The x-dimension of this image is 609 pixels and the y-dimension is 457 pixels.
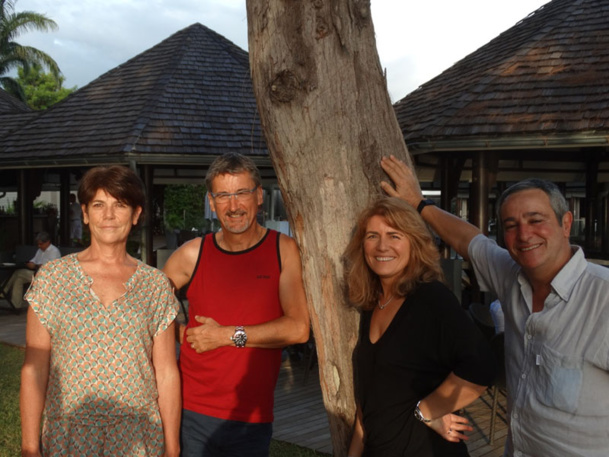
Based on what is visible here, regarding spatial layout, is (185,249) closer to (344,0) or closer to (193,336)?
(193,336)

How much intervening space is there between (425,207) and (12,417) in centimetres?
486

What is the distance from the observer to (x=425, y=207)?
8.96 ft

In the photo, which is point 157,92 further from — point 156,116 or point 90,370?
point 90,370

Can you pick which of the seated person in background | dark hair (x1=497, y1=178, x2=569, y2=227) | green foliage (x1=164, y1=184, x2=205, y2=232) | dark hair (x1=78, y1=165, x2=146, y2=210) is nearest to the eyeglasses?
dark hair (x1=78, y1=165, x2=146, y2=210)

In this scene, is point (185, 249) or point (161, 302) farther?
point (185, 249)

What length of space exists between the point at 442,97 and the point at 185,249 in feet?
25.9

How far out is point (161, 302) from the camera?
8.63 feet

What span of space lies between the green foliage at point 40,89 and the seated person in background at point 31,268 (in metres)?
41.9

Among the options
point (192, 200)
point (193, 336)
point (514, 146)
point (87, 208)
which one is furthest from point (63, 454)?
point (192, 200)

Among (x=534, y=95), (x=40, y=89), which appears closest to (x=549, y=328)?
(x=534, y=95)

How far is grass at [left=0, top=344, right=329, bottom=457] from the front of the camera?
5088 mm

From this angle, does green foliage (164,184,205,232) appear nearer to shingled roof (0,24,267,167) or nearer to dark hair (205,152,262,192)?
shingled roof (0,24,267,167)

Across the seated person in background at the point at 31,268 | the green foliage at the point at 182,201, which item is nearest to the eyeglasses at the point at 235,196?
the seated person in background at the point at 31,268

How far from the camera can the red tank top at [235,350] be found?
2740mm
